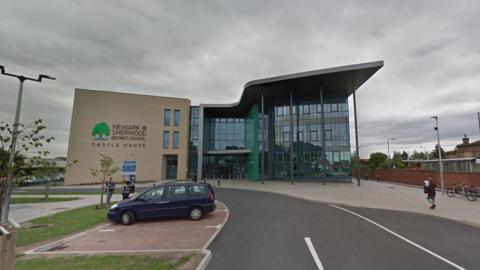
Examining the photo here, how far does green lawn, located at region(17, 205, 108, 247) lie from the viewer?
7844 mm

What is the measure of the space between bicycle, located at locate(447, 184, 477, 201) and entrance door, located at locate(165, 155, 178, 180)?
117 ft

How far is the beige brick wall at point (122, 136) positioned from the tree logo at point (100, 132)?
365 millimetres

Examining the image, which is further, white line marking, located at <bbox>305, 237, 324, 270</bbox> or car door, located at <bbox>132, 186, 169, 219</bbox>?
car door, located at <bbox>132, 186, 169, 219</bbox>

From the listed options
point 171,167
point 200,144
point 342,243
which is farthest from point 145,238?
point 200,144

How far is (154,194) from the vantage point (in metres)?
10.5

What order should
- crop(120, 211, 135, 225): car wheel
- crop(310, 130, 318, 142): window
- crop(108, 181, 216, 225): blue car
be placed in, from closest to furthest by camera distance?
crop(120, 211, 135, 225): car wheel → crop(108, 181, 216, 225): blue car → crop(310, 130, 318, 142): window

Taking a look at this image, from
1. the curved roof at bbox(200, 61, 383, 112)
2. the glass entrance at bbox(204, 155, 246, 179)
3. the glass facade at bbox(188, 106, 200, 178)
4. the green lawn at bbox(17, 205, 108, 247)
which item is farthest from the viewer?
the glass entrance at bbox(204, 155, 246, 179)

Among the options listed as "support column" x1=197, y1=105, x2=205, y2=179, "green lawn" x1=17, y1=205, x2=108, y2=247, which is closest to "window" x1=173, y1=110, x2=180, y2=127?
"support column" x1=197, y1=105, x2=205, y2=179

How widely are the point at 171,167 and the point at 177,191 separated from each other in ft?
102

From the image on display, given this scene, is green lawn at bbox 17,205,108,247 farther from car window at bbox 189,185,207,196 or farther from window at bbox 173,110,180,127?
window at bbox 173,110,180,127

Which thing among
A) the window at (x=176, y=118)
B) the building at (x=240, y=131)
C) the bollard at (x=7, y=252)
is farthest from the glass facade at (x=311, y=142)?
the bollard at (x=7, y=252)

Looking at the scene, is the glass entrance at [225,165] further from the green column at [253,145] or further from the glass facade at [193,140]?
the glass facade at [193,140]

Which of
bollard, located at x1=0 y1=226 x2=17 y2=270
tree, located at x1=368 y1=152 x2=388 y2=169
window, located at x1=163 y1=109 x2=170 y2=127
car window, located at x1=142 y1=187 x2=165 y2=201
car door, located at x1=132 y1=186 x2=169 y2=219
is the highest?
window, located at x1=163 y1=109 x2=170 y2=127

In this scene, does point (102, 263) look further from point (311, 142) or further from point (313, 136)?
point (313, 136)
